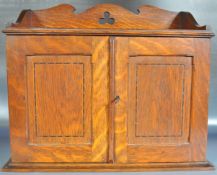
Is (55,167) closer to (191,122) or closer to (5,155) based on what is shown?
(5,155)


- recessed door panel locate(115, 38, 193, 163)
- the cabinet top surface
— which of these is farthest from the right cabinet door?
the cabinet top surface

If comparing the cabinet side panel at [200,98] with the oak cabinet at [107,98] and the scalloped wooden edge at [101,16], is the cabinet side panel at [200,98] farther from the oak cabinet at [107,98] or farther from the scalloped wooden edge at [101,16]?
the scalloped wooden edge at [101,16]

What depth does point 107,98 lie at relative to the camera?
1.80 meters

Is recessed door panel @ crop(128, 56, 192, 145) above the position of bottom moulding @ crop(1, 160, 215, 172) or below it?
above

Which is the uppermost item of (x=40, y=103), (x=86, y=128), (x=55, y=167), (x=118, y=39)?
(x=118, y=39)

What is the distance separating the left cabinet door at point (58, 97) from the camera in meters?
1.77

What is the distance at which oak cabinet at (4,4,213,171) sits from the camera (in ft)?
5.80

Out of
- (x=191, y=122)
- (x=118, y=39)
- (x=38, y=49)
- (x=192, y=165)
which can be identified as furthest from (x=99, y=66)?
(x=192, y=165)

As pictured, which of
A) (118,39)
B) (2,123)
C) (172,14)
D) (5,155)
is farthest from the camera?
(2,123)

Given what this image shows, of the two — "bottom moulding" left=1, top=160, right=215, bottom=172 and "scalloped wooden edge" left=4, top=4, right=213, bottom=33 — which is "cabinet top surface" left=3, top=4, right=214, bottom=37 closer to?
"scalloped wooden edge" left=4, top=4, right=213, bottom=33

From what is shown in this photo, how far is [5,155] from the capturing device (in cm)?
205

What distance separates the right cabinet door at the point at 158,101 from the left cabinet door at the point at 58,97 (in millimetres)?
81

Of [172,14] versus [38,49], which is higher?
[172,14]

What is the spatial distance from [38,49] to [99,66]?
27 centimetres
